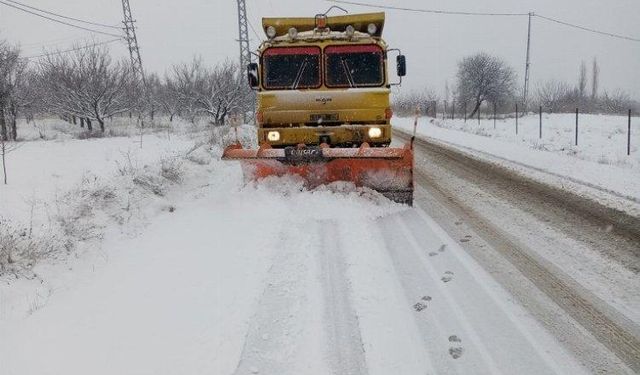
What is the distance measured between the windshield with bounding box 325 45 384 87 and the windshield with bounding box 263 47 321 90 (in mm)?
234

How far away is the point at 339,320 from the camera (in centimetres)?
334

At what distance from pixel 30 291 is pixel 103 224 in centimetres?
174

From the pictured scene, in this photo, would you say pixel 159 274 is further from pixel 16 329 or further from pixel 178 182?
pixel 178 182

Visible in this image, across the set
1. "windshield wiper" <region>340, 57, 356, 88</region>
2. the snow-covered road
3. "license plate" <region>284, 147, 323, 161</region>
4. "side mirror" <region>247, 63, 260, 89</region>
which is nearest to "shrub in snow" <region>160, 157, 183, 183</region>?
"side mirror" <region>247, 63, 260, 89</region>

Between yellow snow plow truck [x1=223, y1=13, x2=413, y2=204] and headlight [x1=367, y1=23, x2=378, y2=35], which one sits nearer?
yellow snow plow truck [x1=223, y1=13, x2=413, y2=204]

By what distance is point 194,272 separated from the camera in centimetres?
429

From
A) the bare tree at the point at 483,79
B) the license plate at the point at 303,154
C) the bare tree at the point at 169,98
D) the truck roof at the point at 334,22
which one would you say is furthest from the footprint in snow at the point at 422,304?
the bare tree at the point at 483,79

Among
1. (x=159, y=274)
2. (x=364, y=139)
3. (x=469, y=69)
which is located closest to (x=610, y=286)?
(x=159, y=274)

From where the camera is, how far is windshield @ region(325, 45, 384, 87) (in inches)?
319

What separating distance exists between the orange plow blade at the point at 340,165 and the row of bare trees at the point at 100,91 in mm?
15491

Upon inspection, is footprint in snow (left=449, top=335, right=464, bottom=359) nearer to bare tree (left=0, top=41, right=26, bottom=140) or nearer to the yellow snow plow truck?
the yellow snow plow truck

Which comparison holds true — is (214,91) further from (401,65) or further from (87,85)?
(401,65)

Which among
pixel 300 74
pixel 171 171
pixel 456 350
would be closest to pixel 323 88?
pixel 300 74

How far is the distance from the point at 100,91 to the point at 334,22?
58.8 ft
